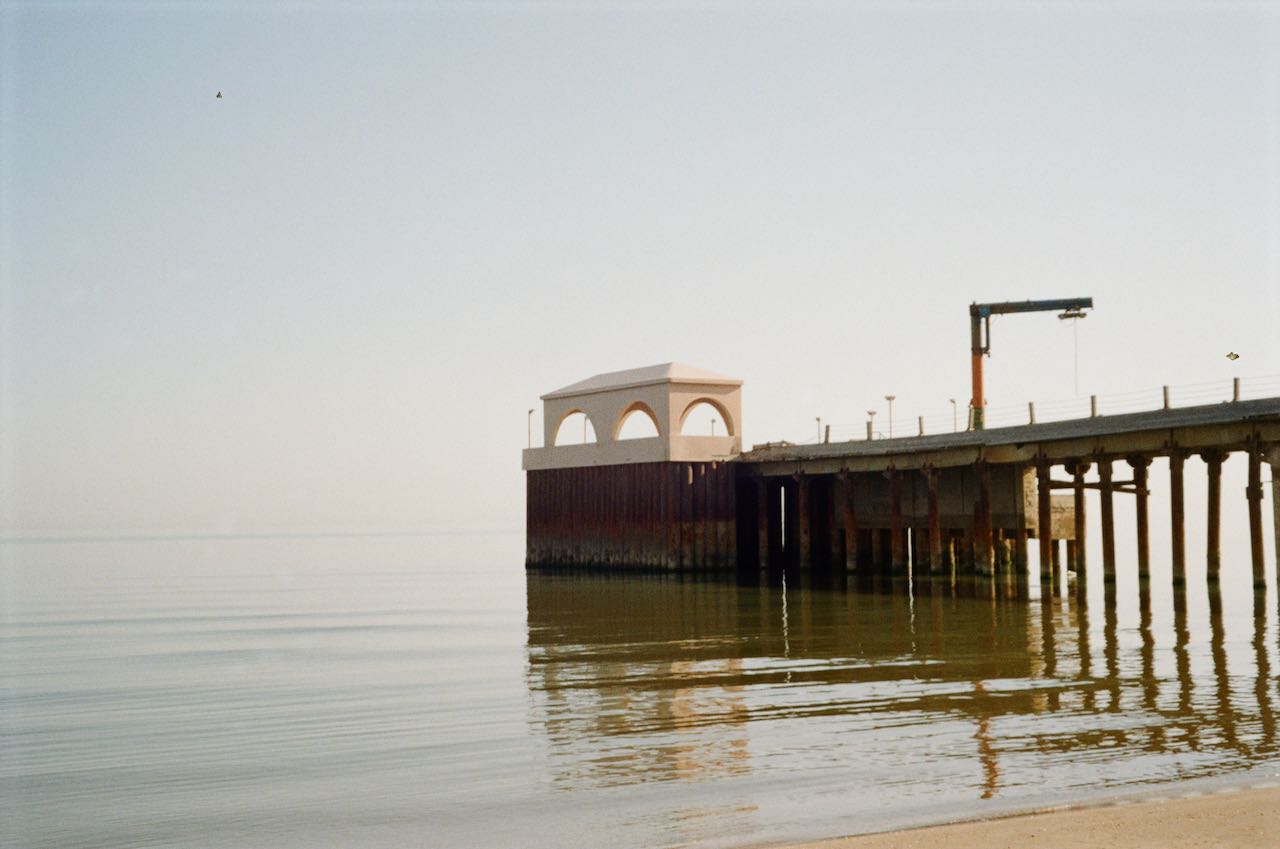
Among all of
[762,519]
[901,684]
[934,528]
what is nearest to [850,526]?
[934,528]

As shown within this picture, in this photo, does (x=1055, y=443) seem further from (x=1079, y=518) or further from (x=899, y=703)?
(x=899, y=703)

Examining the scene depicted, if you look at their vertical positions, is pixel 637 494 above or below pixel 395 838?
above

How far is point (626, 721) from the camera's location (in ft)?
52.5

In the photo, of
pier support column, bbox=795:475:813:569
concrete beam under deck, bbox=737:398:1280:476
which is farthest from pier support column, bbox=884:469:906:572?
pier support column, bbox=795:475:813:569

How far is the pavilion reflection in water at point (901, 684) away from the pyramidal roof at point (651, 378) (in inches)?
597

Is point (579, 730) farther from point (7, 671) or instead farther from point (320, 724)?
point (7, 671)

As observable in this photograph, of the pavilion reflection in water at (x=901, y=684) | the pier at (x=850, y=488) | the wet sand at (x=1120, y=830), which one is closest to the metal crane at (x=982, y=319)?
the pier at (x=850, y=488)

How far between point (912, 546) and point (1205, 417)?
13859mm

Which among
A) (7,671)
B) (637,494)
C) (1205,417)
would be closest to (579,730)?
(7,671)

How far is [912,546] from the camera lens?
41.3m

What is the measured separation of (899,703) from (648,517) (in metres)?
30.2

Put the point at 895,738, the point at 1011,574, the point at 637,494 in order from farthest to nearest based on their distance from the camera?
the point at 637,494 < the point at 1011,574 < the point at 895,738

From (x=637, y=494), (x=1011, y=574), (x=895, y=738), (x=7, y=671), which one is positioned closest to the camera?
(x=895, y=738)

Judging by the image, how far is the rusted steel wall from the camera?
4566cm
